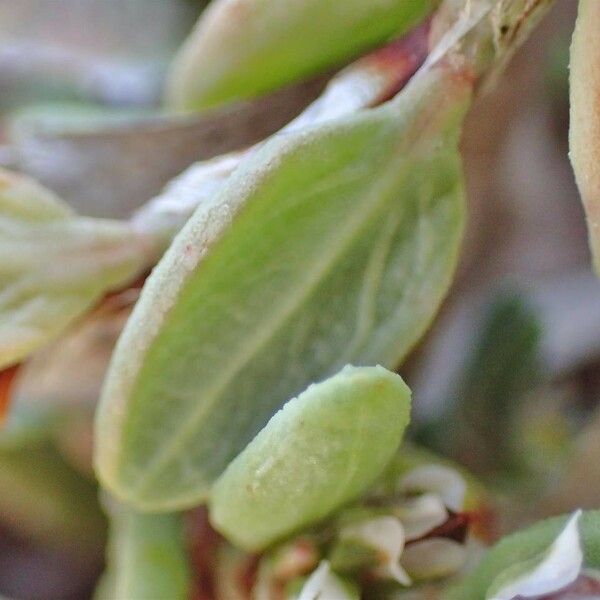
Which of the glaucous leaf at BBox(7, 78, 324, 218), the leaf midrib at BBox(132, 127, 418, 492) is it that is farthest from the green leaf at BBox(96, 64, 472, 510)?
the glaucous leaf at BBox(7, 78, 324, 218)

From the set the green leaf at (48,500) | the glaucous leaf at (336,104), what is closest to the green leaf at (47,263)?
the glaucous leaf at (336,104)

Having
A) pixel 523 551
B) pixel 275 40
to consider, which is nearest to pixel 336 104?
pixel 275 40

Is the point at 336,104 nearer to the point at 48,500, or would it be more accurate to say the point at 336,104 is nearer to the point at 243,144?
the point at 243,144

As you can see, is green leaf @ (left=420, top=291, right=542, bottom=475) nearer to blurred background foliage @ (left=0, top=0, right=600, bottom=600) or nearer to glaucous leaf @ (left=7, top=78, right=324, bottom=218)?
blurred background foliage @ (left=0, top=0, right=600, bottom=600)

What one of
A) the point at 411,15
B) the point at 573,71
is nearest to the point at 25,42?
the point at 411,15

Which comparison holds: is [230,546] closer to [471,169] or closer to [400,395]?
[400,395]

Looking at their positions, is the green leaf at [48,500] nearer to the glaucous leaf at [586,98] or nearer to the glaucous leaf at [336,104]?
the glaucous leaf at [336,104]
